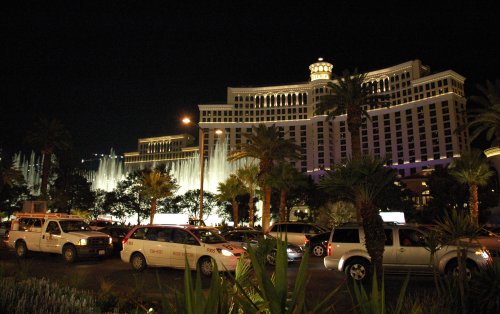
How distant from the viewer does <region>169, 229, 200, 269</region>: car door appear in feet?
42.2

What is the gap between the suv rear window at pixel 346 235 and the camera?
41.0 feet

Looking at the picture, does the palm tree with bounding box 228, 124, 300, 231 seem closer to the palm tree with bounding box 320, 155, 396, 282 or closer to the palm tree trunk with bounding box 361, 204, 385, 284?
the palm tree with bounding box 320, 155, 396, 282

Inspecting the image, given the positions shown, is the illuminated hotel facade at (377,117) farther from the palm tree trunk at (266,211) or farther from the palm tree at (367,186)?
the palm tree at (367,186)

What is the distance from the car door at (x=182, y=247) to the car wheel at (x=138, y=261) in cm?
131

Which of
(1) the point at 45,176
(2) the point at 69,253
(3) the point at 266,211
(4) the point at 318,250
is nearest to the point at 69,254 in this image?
(2) the point at 69,253

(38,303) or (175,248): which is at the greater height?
(175,248)

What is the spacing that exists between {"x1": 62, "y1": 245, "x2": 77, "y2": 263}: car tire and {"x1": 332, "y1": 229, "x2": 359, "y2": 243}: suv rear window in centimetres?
1062

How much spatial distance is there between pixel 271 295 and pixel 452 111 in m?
112

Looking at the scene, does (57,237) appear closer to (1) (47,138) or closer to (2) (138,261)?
(2) (138,261)

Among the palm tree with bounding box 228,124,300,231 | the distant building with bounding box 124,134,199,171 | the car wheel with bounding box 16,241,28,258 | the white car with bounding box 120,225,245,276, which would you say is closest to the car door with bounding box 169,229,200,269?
the white car with bounding box 120,225,245,276

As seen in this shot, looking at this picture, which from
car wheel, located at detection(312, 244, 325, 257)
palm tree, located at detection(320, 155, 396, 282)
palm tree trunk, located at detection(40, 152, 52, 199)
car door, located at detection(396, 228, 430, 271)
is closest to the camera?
palm tree, located at detection(320, 155, 396, 282)

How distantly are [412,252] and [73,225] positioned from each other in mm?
14055

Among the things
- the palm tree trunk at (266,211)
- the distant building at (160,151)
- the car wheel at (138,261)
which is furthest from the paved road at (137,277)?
the distant building at (160,151)

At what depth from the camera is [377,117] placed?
116 m
